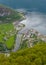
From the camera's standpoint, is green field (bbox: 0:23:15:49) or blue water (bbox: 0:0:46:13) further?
blue water (bbox: 0:0:46:13)

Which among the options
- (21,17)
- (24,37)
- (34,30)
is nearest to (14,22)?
(21,17)

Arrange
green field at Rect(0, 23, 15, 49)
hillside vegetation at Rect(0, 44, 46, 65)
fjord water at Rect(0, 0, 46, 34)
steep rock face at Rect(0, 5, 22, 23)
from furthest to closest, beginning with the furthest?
steep rock face at Rect(0, 5, 22, 23)
fjord water at Rect(0, 0, 46, 34)
green field at Rect(0, 23, 15, 49)
hillside vegetation at Rect(0, 44, 46, 65)

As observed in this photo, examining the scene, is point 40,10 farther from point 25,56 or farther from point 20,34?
point 25,56

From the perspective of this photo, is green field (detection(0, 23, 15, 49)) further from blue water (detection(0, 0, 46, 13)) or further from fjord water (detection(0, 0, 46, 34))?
blue water (detection(0, 0, 46, 13))

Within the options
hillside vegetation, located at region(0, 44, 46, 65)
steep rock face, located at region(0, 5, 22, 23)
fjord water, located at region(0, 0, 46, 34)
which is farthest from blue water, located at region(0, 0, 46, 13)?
hillside vegetation, located at region(0, 44, 46, 65)

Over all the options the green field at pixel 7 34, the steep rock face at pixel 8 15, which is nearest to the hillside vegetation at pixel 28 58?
the green field at pixel 7 34

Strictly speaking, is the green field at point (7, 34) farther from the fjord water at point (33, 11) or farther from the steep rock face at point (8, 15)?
the steep rock face at point (8, 15)
